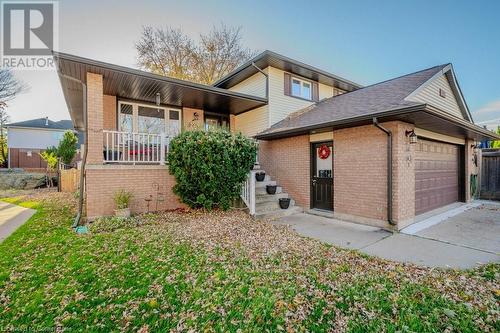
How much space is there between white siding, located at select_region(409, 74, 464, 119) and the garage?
1.36 meters

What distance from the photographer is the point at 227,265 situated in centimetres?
373

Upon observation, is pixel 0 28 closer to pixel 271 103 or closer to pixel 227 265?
pixel 271 103

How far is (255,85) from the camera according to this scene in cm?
1124

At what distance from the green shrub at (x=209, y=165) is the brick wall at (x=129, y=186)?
2.30 ft

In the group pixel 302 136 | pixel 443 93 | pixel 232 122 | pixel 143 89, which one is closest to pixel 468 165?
pixel 443 93

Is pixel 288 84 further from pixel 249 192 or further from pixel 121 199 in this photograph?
pixel 121 199

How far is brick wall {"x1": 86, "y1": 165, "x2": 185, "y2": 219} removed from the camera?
6508 mm

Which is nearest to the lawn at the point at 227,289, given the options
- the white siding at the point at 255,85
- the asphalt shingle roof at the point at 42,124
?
the white siding at the point at 255,85

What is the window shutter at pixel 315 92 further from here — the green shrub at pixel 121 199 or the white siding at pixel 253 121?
the green shrub at pixel 121 199

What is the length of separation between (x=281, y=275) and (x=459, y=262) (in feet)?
10.5

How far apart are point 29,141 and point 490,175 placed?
129 ft

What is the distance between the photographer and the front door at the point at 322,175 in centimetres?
775

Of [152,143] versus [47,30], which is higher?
[47,30]

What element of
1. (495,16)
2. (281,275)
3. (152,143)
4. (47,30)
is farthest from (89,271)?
(495,16)
